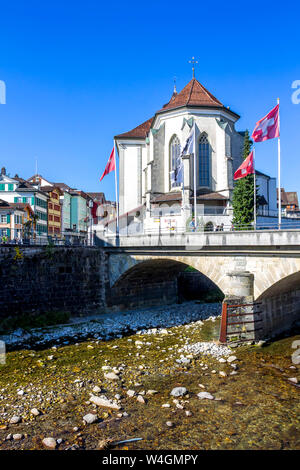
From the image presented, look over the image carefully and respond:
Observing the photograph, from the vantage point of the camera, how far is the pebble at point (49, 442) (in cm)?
991

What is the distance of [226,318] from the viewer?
19.3 meters

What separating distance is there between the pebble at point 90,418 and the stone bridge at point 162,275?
32.8 feet

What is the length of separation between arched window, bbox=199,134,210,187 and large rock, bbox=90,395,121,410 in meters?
39.5

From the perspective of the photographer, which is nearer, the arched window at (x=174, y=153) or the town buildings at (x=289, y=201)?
the arched window at (x=174, y=153)

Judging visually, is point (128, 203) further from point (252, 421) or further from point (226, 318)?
point (252, 421)

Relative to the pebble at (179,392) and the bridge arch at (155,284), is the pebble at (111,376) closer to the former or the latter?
the pebble at (179,392)

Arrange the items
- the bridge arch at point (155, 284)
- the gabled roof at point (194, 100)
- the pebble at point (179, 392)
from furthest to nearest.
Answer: the gabled roof at point (194, 100) → the bridge arch at point (155, 284) → the pebble at point (179, 392)

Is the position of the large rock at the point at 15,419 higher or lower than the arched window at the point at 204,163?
lower

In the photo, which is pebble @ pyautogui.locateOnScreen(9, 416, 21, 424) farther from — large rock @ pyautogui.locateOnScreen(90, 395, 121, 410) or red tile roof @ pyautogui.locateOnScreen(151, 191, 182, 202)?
red tile roof @ pyautogui.locateOnScreen(151, 191, 182, 202)

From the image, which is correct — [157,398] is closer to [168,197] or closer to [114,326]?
[114,326]

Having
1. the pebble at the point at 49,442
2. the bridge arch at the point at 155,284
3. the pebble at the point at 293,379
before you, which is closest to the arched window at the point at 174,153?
the bridge arch at the point at 155,284

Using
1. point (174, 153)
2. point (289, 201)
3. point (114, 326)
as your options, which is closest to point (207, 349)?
point (114, 326)

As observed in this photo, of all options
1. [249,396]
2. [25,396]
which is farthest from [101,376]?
[249,396]

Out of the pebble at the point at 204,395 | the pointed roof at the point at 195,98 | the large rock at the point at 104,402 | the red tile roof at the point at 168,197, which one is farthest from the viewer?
the pointed roof at the point at 195,98
